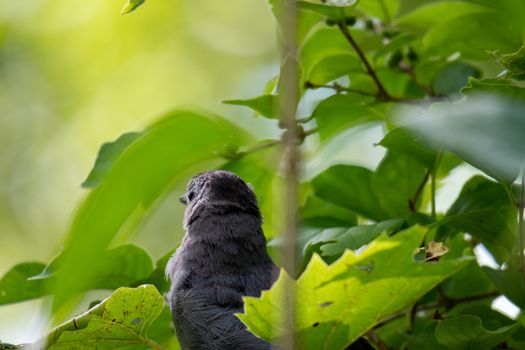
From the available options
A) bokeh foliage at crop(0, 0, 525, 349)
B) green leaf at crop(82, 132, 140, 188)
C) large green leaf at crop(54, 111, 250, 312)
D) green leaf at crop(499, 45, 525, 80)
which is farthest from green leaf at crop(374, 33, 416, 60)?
large green leaf at crop(54, 111, 250, 312)

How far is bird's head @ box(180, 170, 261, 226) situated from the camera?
205cm

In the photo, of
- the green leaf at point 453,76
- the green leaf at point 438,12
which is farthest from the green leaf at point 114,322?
the green leaf at point 438,12

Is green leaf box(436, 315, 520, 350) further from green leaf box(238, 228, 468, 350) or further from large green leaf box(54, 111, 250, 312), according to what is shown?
large green leaf box(54, 111, 250, 312)

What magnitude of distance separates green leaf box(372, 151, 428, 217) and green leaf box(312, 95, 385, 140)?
0.11 meters

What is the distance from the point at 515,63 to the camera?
1.47 m

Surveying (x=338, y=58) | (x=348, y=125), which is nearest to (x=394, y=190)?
(x=348, y=125)

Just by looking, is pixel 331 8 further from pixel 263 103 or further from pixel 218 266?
pixel 218 266

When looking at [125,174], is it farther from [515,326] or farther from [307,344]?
[515,326]

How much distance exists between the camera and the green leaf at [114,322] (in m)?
1.50

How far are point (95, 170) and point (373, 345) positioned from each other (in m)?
0.66

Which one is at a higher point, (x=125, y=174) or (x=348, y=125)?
(x=125, y=174)

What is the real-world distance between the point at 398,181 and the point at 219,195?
55 centimetres

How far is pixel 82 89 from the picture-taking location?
16.6 ft

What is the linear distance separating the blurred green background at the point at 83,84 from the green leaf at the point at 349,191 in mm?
2760
